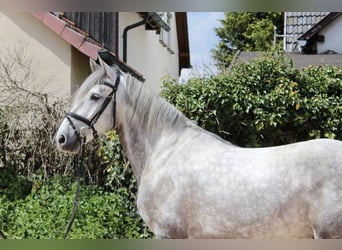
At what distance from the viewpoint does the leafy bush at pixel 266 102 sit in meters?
4.02

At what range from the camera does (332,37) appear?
10328 mm

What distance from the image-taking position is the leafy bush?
4.02m

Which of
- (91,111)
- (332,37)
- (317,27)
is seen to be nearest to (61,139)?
(91,111)

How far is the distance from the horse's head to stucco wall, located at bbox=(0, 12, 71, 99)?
342 centimetres

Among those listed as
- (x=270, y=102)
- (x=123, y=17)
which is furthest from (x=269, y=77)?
A: (x=123, y=17)

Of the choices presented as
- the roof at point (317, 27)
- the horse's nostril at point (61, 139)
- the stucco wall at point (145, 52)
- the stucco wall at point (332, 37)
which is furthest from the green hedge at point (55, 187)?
the stucco wall at point (332, 37)

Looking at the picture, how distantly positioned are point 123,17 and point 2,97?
2912 millimetres

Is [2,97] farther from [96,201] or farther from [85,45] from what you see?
[96,201]

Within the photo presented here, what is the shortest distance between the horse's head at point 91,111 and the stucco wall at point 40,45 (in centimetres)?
342

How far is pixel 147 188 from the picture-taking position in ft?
8.31

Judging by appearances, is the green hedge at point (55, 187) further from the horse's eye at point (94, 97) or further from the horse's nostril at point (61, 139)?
the horse's eye at point (94, 97)

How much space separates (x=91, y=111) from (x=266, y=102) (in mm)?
1807

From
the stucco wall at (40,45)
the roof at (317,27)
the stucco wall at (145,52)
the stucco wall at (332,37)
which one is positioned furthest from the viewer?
the stucco wall at (332,37)

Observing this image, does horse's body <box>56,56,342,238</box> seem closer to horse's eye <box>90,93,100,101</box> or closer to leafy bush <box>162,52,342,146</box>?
horse's eye <box>90,93,100,101</box>
